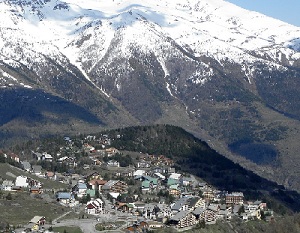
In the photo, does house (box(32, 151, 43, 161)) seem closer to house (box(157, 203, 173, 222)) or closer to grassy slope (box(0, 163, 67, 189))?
grassy slope (box(0, 163, 67, 189))

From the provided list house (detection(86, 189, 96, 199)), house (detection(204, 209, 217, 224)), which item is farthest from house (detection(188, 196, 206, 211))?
house (detection(86, 189, 96, 199))

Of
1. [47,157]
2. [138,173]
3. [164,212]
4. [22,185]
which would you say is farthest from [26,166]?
[164,212]

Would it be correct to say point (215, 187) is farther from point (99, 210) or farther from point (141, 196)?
point (99, 210)

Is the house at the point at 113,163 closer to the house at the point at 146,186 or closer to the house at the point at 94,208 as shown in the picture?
the house at the point at 146,186

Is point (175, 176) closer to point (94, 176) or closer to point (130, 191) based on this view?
point (94, 176)

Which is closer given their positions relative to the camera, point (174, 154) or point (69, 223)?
point (69, 223)

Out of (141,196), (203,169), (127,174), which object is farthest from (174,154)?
(141,196)

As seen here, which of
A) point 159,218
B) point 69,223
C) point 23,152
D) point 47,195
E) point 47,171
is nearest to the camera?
point 69,223
